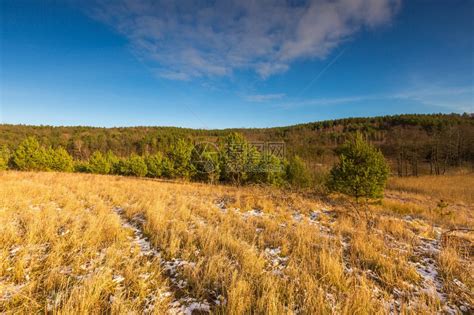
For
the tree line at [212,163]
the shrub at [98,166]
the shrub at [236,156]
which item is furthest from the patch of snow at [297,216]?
the shrub at [98,166]

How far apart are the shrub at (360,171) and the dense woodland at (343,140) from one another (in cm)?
214

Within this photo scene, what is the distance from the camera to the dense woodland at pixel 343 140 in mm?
49438

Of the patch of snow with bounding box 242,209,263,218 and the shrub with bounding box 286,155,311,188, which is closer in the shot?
the patch of snow with bounding box 242,209,263,218

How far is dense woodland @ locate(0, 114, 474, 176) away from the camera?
162 ft

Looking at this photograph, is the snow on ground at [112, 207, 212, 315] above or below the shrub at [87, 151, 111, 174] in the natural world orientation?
above

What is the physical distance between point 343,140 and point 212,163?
75433mm

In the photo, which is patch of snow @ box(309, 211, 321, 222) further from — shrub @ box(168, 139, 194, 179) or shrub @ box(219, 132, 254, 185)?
shrub @ box(168, 139, 194, 179)

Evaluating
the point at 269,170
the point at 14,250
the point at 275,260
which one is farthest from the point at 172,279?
the point at 269,170

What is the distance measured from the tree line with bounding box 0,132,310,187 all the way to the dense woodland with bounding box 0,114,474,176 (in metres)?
3.42

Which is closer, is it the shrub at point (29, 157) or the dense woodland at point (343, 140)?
the shrub at point (29, 157)

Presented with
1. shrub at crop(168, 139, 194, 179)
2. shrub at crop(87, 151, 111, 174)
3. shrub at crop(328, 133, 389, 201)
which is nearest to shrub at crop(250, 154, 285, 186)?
shrub at crop(328, 133, 389, 201)

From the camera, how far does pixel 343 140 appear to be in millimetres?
82875

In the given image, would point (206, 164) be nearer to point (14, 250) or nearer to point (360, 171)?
point (360, 171)

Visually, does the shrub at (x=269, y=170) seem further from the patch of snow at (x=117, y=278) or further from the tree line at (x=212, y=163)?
the patch of snow at (x=117, y=278)
